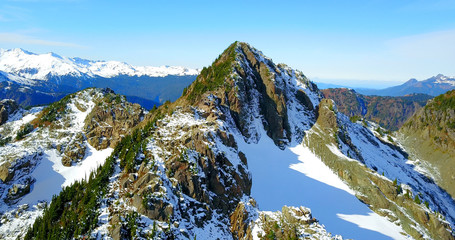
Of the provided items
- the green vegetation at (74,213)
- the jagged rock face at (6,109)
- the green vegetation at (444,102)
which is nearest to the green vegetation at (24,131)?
the jagged rock face at (6,109)

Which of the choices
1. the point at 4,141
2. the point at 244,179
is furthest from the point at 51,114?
the point at 244,179

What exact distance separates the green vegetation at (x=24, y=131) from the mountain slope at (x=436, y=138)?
16536cm

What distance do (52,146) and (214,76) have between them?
208 feet

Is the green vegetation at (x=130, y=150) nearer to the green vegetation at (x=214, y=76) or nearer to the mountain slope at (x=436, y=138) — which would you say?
the green vegetation at (x=214, y=76)

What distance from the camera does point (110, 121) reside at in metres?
94.9

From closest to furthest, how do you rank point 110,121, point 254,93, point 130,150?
1. point 130,150
2. point 254,93
3. point 110,121

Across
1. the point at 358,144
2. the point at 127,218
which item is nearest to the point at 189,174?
the point at 127,218

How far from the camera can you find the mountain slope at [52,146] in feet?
Result: 226

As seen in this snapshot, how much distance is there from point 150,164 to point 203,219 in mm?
14575

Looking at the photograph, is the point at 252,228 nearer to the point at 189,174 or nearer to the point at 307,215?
the point at 307,215

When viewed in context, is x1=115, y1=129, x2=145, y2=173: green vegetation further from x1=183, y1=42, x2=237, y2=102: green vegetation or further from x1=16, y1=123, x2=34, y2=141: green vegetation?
x1=16, y1=123, x2=34, y2=141: green vegetation

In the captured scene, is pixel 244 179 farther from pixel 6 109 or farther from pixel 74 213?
pixel 6 109

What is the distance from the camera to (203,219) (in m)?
43.7

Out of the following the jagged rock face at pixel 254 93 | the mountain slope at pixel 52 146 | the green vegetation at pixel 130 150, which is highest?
the jagged rock face at pixel 254 93
